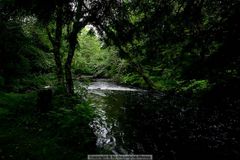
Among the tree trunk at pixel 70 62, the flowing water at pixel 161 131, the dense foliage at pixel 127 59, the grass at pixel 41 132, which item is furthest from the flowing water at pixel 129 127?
the tree trunk at pixel 70 62

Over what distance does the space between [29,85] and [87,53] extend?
39.4 metres

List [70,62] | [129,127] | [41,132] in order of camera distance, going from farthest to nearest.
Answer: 1. [70,62]
2. [129,127]
3. [41,132]

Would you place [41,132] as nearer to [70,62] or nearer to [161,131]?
[70,62]

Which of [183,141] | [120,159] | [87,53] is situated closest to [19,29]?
[120,159]

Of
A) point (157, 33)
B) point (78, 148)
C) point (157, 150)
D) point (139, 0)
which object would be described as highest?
point (139, 0)

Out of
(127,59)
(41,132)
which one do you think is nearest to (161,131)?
(127,59)

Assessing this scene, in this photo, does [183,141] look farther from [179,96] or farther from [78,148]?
[179,96]

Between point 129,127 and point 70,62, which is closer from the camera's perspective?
point 129,127

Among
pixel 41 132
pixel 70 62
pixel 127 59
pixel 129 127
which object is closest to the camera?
pixel 41 132

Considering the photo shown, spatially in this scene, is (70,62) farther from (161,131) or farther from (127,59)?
(161,131)

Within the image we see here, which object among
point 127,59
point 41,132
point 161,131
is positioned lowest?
point 161,131

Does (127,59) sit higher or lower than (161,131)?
higher

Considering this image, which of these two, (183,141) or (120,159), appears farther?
(183,141)

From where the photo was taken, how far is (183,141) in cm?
909
